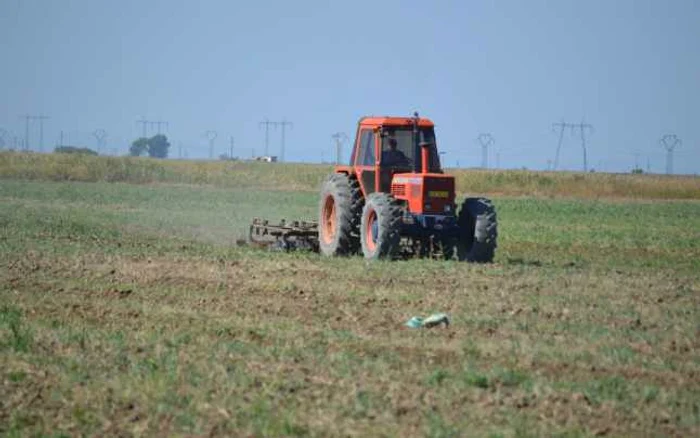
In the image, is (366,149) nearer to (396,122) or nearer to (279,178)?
(396,122)

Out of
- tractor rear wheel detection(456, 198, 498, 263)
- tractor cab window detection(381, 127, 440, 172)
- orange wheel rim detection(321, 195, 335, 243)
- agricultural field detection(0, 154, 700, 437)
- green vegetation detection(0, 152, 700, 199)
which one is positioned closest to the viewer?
agricultural field detection(0, 154, 700, 437)

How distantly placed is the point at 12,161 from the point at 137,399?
64.2 m

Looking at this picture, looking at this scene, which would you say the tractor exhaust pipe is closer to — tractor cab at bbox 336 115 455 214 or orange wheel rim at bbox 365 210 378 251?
tractor cab at bbox 336 115 455 214

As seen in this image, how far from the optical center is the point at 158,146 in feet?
616

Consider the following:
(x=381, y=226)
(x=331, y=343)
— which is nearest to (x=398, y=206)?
(x=381, y=226)

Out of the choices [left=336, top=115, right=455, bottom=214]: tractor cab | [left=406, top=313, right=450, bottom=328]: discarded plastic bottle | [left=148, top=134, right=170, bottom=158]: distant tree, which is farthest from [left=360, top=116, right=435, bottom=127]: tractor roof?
[left=148, top=134, right=170, bottom=158]: distant tree

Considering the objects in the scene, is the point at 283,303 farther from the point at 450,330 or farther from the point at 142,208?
the point at 142,208

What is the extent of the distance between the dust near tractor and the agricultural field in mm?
759

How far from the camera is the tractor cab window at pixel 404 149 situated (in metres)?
20.0

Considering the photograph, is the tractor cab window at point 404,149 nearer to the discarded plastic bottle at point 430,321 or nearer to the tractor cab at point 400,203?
the tractor cab at point 400,203

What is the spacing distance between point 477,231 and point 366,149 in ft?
8.87

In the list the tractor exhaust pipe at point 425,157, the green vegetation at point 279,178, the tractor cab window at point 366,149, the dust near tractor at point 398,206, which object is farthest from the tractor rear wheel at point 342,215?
the green vegetation at point 279,178

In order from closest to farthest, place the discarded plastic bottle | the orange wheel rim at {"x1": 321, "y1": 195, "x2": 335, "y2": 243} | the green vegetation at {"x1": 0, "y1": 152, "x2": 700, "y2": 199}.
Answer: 1. the discarded plastic bottle
2. the orange wheel rim at {"x1": 321, "y1": 195, "x2": 335, "y2": 243}
3. the green vegetation at {"x1": 0, "y1": 152, "x2": 700, "y2": 199}

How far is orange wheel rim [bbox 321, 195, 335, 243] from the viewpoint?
70.3 feet
